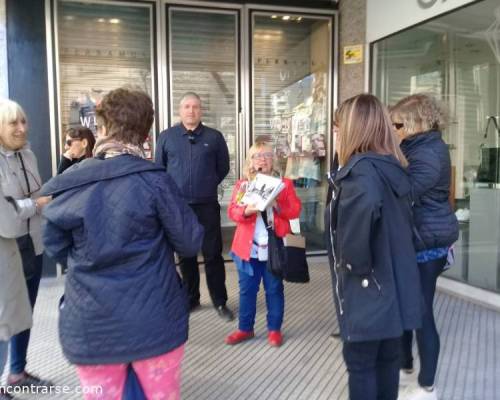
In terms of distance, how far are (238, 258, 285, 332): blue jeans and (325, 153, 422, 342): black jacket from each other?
4.81 ft

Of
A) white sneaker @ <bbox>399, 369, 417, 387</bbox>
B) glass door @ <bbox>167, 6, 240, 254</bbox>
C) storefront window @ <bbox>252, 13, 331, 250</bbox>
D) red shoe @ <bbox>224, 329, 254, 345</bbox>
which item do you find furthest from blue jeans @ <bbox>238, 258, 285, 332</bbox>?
storefront window @ <bbox>252, 13, 331, 250</bbox>

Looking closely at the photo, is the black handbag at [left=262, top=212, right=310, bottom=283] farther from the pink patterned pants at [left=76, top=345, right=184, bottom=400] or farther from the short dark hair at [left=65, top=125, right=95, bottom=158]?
the pink patterned pants at [left=76, top=345, right=184, bottom=400]

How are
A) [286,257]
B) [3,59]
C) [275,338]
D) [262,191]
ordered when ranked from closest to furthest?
[262,191], [286,257], [275,338], [3,59]

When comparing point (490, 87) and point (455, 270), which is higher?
point (490, 87)

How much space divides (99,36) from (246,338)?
161 inches

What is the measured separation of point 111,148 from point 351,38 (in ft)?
16.5

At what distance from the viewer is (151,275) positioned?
72.6 inches

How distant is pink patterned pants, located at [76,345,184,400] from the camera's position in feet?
6.15

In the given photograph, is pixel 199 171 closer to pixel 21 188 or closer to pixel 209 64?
pixel 21 188

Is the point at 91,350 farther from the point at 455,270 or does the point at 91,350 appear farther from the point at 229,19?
the point at 229,19

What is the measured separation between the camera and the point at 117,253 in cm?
178

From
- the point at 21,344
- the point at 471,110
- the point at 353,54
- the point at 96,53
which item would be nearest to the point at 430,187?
the point at 21,344

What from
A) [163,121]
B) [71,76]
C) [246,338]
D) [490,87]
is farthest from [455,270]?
[71,76]

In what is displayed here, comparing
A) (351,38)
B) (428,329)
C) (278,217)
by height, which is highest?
(351,38)
